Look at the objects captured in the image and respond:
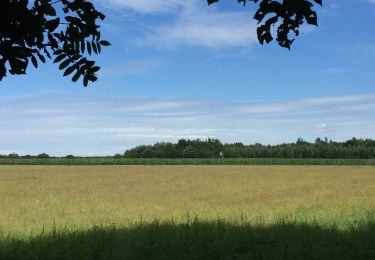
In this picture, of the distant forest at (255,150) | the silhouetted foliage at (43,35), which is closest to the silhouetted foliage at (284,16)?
the silhouetted foliage at (43,35)

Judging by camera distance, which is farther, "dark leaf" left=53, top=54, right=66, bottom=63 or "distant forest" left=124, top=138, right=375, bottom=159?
"distant forest" left=124, top=138, right=375, bottom=159

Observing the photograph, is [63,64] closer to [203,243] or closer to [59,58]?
[59,58]

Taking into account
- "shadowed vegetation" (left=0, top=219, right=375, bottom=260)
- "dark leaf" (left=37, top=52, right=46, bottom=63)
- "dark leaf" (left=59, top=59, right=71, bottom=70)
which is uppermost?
"dark leaf" (left=37, top=52, right=46, bottom=63)

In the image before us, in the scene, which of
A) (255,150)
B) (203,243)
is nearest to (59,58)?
(203,243)

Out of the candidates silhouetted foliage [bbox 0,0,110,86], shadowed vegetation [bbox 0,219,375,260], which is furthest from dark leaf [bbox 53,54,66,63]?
shadowed vegetation [bbox 0,219,375,260]

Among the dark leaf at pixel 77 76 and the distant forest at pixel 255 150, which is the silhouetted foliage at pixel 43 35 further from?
the distant forest at pixel 255 150

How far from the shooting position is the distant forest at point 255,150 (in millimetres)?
115956

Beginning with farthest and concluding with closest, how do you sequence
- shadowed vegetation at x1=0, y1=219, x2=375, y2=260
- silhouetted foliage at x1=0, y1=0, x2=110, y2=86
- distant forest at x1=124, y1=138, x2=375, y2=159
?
1. distant forest at x1=124, y1=138, x2=375, y2=159
2. shadowed vegetation at x1=0, y1=219, x2=375, y2=260
3. silhouetted foliage at x1=0, y1=0, x2=110, y2=86

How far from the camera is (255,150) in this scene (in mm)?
120000

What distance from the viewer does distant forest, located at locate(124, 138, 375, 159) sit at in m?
116

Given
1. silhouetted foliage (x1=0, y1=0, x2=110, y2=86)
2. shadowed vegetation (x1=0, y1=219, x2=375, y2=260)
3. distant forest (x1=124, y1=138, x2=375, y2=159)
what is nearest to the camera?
silhouetted foliage (x1=0, y1=0, x2=110, y2=86)

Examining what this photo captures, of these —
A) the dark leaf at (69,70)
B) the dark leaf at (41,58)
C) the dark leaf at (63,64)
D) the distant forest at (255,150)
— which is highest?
the distant forest at (255,150)

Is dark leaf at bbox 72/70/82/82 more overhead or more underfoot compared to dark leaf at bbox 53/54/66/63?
more underfoot

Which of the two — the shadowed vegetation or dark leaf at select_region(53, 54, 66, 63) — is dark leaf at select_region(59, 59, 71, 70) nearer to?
dark leaf at select_region(53, 54, 66, 63)
